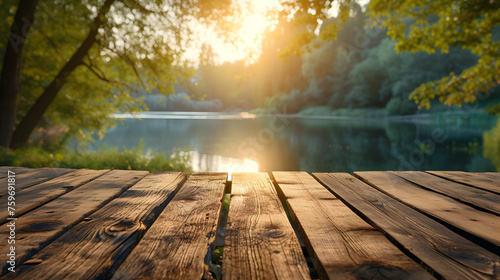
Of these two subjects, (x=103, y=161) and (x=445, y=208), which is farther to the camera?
(x=103, y=161)

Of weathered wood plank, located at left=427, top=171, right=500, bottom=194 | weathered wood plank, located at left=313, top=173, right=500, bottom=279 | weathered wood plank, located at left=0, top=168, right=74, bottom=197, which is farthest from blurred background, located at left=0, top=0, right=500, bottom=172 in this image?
weathered wood plank, located at left=313, top=173, right=500, bottom=279

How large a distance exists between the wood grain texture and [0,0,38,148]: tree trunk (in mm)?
6478

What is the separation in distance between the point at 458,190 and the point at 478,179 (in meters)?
0.57

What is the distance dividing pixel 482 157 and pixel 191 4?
14.3 meters

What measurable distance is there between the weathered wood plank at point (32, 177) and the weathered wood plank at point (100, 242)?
820 millimetres

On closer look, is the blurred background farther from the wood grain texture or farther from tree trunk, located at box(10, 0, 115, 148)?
the wood grain texture

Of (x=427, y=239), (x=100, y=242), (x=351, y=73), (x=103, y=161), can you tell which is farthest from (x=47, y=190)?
(x=351, y=73)

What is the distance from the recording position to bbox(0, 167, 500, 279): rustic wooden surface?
1.17 m

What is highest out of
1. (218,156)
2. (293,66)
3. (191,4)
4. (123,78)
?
(293,66)

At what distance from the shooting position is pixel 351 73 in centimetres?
4856

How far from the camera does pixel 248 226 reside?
155 centimetres

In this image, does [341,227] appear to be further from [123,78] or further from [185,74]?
[123,78]

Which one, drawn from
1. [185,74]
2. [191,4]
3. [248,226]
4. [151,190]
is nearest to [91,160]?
[185,74]

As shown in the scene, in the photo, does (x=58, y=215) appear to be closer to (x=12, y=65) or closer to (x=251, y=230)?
(x=251, y=230)
